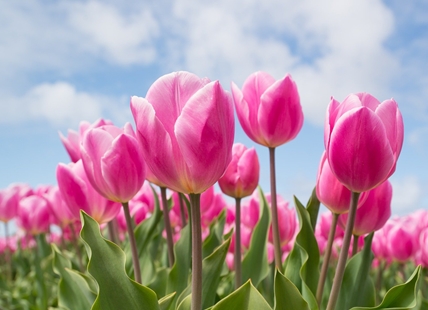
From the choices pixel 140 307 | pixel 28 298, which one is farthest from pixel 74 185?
pixel 28 298

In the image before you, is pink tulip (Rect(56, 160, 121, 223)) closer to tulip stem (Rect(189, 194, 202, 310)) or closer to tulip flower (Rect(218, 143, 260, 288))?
tulip flower (Rect(218, 143, 260, 288))

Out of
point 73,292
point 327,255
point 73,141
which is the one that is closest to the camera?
point 327,255

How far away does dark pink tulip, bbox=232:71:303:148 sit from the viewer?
4.19 ft

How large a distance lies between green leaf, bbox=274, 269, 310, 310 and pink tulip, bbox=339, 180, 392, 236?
41 cm

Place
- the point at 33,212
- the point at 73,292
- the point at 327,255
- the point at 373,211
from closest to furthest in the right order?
the point at 327,255 → the point at 373,211 → the point at 73,292 → the point at 33,212

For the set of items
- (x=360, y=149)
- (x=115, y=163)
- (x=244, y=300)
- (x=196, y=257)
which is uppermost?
(x=115, y=163)

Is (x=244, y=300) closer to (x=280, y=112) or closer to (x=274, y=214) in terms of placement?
(x=274, y=214)

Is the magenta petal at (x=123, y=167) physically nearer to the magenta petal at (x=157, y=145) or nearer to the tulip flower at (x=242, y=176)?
the magenta petal at (x=157, y=145)

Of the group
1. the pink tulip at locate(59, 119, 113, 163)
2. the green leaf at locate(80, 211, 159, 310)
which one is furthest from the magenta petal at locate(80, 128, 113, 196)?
the pink tulip at locate(59, 119, 113, 163)

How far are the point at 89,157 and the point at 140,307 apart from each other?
38 cm

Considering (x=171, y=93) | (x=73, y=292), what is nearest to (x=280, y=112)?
(x=171, y=93)

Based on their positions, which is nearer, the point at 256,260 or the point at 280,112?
the point at 280,112

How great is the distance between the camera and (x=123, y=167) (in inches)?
42.5

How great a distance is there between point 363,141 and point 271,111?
1.26ft
